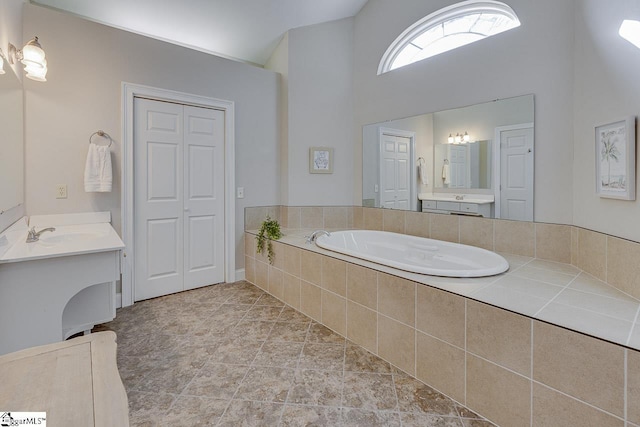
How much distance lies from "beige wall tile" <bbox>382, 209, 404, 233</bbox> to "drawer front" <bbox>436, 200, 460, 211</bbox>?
1.36ft

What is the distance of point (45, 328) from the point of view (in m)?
1.60

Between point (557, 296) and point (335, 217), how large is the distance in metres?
2.43

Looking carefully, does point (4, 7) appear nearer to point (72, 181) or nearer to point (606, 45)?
point (72, 181)

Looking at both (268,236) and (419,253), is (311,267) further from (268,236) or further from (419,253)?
(419,253)

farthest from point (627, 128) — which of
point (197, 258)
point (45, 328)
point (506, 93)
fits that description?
point (197, 258)

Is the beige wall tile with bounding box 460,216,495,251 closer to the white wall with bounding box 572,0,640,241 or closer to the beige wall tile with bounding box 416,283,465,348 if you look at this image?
the white wall with bounding box 572,0,640,241

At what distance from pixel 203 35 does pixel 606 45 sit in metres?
3.51

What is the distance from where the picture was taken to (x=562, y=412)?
1240 millimetres

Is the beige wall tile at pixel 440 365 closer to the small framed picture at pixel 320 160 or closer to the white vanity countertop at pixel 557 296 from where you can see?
the white vanity countertop at pixel 557 296

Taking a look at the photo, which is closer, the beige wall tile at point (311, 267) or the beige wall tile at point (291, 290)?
the beige wall tile at point (311, 267)

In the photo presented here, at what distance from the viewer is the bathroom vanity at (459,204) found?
2631 mm

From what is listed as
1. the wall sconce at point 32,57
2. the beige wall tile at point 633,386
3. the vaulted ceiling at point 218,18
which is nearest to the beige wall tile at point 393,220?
the beige wall tile at point 633,386

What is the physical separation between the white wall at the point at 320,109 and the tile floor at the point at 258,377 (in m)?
1.64

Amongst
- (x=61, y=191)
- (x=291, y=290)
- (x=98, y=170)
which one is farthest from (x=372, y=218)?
(x=61, y=191)
